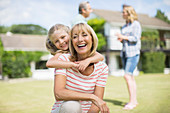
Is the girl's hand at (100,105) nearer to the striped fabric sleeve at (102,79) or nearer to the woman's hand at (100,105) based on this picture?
the woman's hand at (100,105)

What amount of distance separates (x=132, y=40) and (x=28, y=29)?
44629mm

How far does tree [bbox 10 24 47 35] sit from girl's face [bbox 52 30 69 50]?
4340 cm

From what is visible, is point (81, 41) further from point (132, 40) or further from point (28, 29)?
point (28, 29)

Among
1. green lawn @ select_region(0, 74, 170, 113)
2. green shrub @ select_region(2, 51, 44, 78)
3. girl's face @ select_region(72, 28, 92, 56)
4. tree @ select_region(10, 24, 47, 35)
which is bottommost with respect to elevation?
green shrub @ select_region(2, 51, 44, 78)

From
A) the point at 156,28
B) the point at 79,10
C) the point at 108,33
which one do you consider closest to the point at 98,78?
the point at 79,10

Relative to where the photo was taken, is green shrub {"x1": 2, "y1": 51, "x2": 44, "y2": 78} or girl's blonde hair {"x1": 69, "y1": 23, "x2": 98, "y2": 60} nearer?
girl's blonde hair {"x1": 69, "y1": 23, "x2": 98, "y2": 60}

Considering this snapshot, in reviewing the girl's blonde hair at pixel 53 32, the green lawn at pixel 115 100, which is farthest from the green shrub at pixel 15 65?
the girl's blonde hair at pixel 53 32

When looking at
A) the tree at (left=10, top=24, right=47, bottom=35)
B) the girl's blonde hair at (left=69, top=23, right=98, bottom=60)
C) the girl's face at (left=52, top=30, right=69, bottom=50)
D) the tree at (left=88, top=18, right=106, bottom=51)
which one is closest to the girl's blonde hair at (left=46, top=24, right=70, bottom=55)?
the girl's face at (left=52, top=30, right=69, bottom=50)

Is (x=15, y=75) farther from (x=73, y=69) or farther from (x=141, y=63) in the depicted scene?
(x=73, y=69)

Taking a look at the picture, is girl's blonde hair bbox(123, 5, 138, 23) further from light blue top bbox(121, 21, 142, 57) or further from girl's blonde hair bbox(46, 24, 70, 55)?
girl's blonde hair bbox(46, 24, 70, 55)

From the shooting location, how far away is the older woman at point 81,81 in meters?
1.33

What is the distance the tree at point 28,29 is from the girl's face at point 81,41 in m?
43.7

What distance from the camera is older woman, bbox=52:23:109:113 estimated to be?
1335 mm

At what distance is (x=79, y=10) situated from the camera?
9.35 ft
